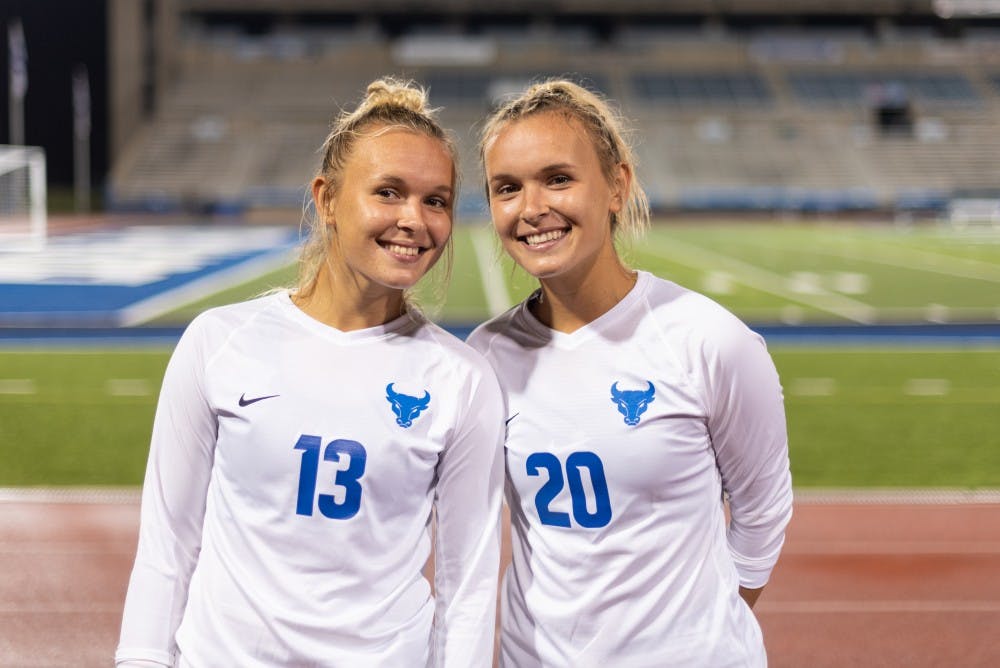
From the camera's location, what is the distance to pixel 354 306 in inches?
72.8

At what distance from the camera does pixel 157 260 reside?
59.0 ft

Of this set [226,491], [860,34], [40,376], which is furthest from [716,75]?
[226,491]

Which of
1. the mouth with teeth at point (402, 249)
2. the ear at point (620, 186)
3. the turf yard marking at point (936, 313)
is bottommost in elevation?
the turf yard marking at point (936, 313)

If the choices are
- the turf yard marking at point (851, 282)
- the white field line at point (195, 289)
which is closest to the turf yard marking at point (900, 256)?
the turf yard marking at point (851, 282)

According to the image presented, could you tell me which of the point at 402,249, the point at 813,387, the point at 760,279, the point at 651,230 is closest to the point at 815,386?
the point at 813,387

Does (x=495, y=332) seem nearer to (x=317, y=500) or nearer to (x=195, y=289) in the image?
(x=317, y=500)

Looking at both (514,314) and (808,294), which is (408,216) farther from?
(808,294)

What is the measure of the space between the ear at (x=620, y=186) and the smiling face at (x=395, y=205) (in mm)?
325

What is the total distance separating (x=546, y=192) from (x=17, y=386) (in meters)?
7.19

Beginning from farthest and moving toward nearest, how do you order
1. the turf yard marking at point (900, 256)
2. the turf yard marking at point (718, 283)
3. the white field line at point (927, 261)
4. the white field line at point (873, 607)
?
the turf yard marking at point (900, 256) < the white field line at point (927, 261) < the turf yard marking at point (718, 283) < the white field line at point (873, 607)

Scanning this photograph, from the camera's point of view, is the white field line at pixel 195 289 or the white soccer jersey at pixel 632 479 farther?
the white field line at pixel 195 289

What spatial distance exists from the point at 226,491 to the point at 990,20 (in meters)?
47.8

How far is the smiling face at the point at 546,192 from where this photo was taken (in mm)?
1825

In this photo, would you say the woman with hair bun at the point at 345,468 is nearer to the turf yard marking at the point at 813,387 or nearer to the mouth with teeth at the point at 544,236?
the mouth with teeth at the point at 544,236
